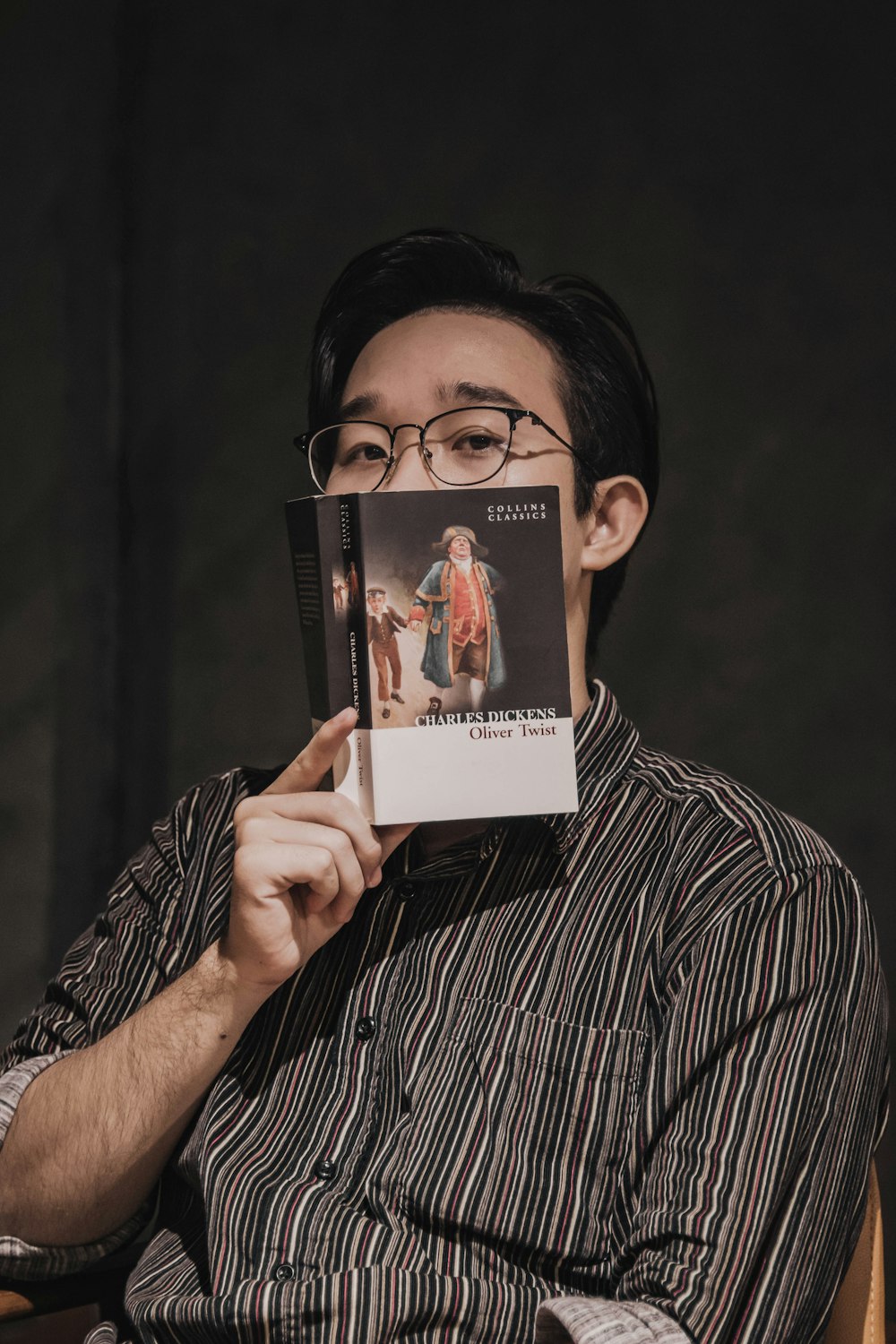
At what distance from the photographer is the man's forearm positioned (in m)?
1.26

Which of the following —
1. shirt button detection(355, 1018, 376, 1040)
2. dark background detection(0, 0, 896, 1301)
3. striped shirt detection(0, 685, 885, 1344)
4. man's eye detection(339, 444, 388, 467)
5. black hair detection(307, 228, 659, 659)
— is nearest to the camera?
striped shirt detection(0, 685, 885, 1344)

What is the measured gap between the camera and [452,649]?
1144 mm

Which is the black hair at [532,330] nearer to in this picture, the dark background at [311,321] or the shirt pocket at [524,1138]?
the dark background at [311,321]

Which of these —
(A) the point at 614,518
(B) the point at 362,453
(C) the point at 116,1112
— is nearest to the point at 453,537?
(B) the point at 362,453

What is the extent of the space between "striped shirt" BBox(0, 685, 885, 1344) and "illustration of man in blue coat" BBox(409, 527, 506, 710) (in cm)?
26

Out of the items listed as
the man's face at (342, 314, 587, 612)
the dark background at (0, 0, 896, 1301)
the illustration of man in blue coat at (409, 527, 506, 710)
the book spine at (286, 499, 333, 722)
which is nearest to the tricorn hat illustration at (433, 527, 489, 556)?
the illustration of man in blue coat at (409, 527, 506, 710)

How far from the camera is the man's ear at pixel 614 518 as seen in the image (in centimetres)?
151

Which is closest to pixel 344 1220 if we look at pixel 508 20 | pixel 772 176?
pixel 772 176

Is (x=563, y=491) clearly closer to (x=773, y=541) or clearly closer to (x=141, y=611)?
(x=773, y=541)

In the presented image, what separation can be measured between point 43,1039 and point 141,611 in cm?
127

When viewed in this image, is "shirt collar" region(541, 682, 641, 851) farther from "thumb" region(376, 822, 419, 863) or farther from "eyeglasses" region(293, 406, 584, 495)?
"eyeglasses" region(293, 406, 584, 495)

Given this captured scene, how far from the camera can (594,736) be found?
1.41 meters

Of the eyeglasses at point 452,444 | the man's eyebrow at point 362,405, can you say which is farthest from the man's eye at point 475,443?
the man's eyebrow at point 362,405

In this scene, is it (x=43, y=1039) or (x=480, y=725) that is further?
(x=43, y=1039)
